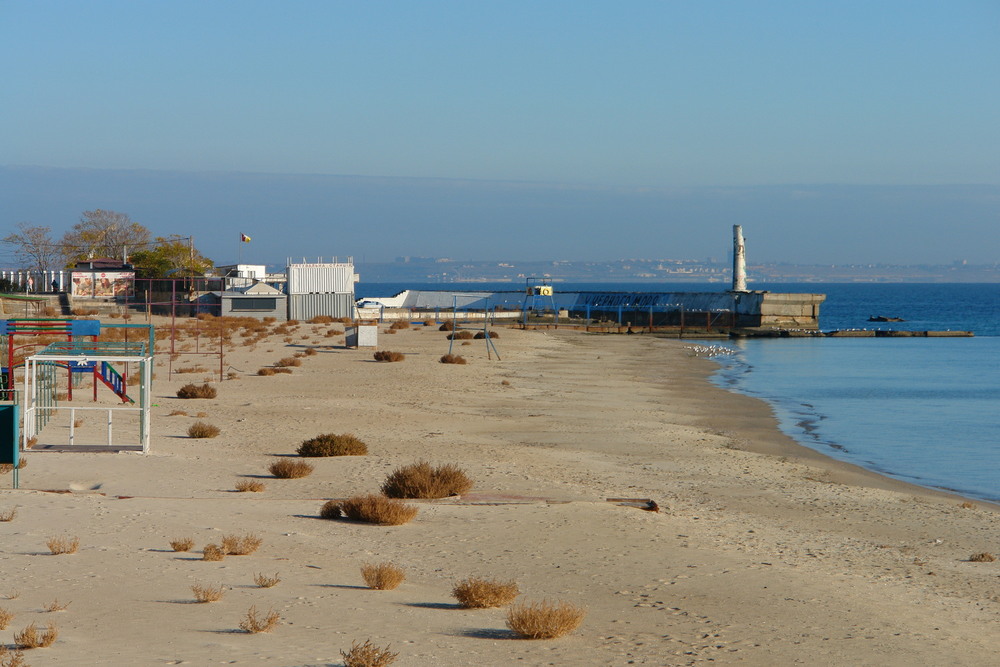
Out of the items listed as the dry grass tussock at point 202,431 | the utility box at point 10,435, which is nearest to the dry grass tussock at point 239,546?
the utility box at point 10,435

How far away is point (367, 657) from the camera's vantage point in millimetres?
6242

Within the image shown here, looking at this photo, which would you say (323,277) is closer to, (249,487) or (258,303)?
(258,303)

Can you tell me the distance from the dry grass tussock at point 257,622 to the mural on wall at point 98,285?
64.6 metres

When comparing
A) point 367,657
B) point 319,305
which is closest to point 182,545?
point 367,657

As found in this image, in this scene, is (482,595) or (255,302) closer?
(482,595)

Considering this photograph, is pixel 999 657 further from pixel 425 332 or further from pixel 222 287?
pixel 222 287

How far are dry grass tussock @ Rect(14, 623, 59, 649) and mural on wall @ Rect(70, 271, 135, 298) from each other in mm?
64885

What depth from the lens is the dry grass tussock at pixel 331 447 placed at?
16.7m

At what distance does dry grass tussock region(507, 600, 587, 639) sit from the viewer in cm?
725

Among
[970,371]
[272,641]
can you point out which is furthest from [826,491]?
[970,371]

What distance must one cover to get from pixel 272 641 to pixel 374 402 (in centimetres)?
1901

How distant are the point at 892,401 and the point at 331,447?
2273 cm

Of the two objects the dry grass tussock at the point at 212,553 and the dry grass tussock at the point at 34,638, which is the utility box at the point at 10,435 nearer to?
the dry grass tussock at the point at 212,553

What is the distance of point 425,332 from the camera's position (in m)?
62.8
